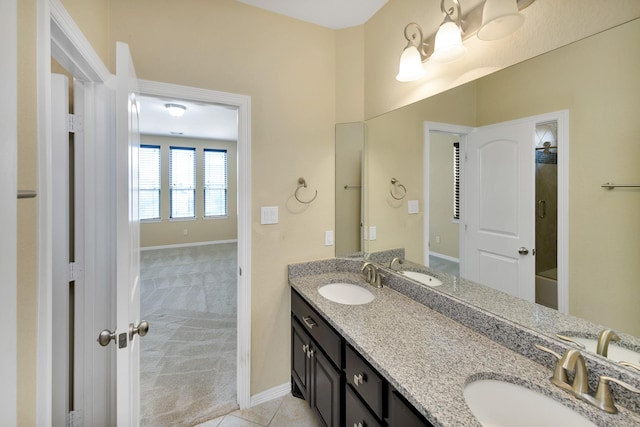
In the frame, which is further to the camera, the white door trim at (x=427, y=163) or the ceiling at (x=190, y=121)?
the ceiling at (x=190, y=121)

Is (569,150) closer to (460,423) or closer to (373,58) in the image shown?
(460,423)

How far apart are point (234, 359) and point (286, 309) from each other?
33.3 inches

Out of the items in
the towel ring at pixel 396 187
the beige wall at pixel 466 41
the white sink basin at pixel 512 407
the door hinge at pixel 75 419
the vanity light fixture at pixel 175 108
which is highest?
the vanity light fixture at pixel 175 108

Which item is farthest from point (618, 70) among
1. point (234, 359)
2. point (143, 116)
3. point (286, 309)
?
point (143, 116)

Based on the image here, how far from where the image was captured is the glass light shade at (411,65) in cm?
151

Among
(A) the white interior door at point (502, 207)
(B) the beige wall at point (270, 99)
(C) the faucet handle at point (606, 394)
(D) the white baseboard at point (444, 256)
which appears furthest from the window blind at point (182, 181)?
(C) the faucet handle at point (606, 394)

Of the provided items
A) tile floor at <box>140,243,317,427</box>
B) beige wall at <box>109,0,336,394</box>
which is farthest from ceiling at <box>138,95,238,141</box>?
tile floor at <box>140,243,317,427</box>

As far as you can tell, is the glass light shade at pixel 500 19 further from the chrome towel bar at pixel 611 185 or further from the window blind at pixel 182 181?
the window blind at pixel 182 181

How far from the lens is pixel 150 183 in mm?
6359

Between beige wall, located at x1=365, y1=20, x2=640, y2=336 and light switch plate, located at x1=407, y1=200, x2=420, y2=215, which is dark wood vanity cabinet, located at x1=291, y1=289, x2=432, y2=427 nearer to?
beige wall, located at x1=365, y1=20, x2=640, y2=336

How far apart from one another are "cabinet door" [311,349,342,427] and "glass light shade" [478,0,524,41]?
64.5 inches

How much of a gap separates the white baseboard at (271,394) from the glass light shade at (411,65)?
2.21 metres

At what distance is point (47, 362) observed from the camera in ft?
2.46

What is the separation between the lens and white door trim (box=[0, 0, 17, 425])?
58 cm
